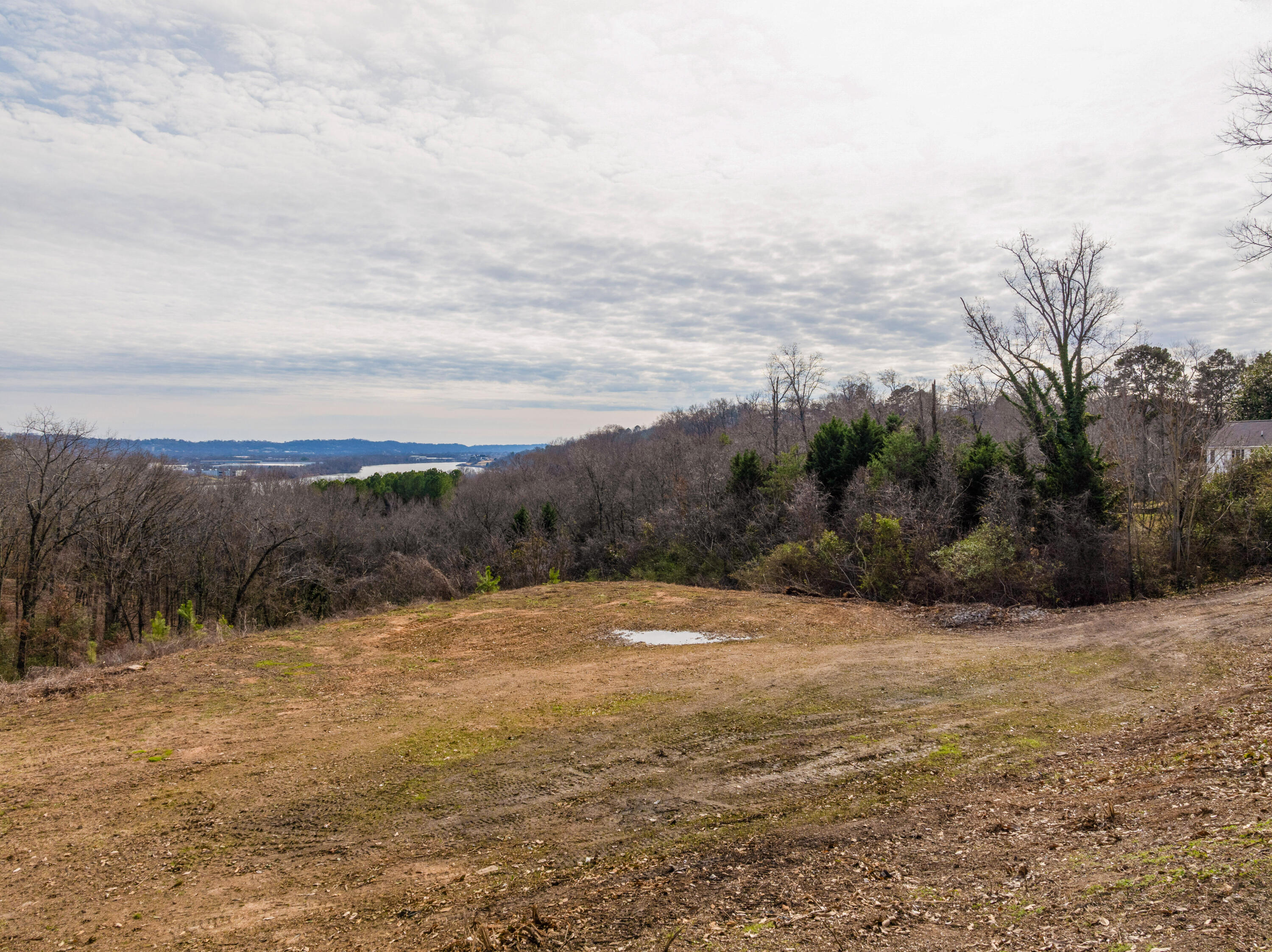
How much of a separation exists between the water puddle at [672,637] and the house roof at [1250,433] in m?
44.1

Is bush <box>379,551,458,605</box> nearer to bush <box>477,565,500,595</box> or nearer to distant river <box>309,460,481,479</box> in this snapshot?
bush <box>477,565,500,595</box>

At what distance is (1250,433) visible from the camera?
152ft

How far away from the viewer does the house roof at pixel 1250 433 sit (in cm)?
4384

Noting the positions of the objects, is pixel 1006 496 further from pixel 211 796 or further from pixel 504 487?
pixel 504 487

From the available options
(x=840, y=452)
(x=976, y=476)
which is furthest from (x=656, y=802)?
(x=840, y=452)

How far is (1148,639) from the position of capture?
12.6 m

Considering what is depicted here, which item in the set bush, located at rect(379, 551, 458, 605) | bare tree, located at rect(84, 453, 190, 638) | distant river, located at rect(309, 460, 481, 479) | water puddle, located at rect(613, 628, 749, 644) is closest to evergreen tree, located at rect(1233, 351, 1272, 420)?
water puddle, located at rect(613, 628, 749, 644)

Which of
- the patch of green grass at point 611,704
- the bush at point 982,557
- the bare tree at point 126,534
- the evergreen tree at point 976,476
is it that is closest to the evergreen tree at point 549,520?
the bare tree at point 126,534

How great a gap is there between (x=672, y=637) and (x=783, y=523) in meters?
16.0

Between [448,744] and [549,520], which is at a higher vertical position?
[549,520]

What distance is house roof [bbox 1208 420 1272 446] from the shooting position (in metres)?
43.8

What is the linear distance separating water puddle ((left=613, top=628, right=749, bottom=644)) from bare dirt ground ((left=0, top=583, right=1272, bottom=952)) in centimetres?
201

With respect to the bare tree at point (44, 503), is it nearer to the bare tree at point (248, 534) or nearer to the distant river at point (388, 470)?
the bare tree at point (248, 534)

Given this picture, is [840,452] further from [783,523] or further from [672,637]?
[672,637]
